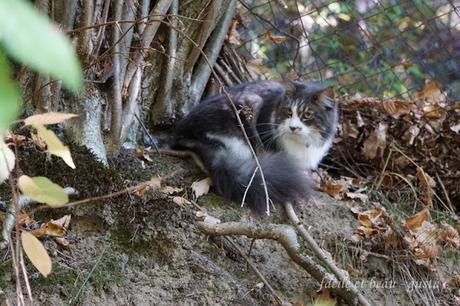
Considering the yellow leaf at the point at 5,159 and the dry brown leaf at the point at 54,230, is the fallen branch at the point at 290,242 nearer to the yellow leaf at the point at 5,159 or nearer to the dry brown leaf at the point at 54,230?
the dry brown leaf at the point at 54,230

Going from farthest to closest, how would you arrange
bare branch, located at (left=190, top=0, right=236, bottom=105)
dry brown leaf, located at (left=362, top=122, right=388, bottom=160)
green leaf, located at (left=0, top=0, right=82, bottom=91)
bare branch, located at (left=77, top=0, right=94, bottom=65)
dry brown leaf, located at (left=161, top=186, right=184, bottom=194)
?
dry brown leaf, located at (left=362, top=122, right=388, bottom=160) → bare branch, located at (left=190, top=0, right=236, bottom=105) → dry brown leaf, located at (left=161, top=186, right=184, bottom=194) → bare branch, located at (left=77, top=0, right=94, bottom=65) → green leaf, located at (left=0, top=0, right=82, bottom=91)

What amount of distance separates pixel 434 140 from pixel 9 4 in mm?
3357

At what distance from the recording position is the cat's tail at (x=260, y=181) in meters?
2.55

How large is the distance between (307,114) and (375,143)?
411 mm

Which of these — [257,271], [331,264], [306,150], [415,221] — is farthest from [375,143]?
[257,271]

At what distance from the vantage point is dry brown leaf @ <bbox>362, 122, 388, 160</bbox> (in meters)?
3.39

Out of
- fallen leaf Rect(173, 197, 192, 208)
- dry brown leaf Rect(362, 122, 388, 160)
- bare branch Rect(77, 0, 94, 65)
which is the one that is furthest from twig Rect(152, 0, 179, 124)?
dry brown leaf Rect(362, 122, 388, 160)

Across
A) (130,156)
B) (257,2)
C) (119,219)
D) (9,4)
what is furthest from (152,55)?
(9,4)

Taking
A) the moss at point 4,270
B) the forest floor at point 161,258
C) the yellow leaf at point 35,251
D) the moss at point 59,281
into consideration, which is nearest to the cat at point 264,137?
the forest floor at point 161,258

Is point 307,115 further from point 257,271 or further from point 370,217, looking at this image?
point 257,271

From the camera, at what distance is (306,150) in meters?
3.27

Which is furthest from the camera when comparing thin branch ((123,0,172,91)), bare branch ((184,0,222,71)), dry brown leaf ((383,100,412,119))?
dry brown leaf ((383,100,412,119))

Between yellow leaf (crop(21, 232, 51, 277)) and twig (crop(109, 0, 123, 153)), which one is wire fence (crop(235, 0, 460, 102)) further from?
yellow leaf (crop(21, 232, 51, 277))

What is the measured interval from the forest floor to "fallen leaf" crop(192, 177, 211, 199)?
23 mm
